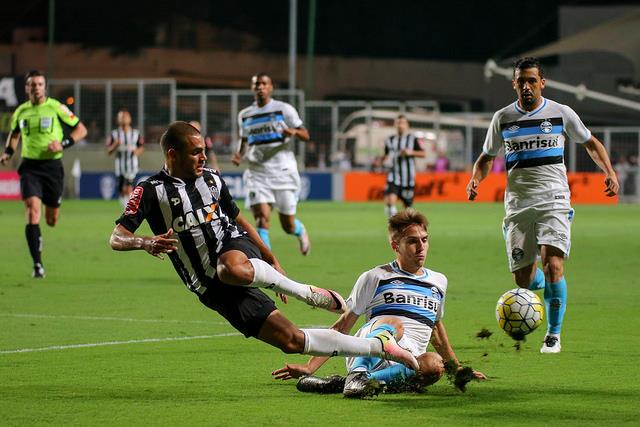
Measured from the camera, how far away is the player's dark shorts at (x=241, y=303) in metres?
7.85

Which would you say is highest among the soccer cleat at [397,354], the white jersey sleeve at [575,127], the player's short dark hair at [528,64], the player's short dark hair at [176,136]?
the player's short dark hair at [528,64]

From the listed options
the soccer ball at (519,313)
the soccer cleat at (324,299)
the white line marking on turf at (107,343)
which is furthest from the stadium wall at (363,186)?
the soccer cleat at (324,299)

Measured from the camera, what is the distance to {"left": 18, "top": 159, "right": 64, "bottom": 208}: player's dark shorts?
54.1 ft

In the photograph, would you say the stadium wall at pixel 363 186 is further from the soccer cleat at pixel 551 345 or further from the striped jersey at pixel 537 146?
the soccer cleat at pixel 551 345

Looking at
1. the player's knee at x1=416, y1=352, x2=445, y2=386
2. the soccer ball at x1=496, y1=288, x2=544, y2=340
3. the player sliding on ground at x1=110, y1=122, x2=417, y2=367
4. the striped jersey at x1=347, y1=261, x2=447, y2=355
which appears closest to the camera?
the player sliding on ground at x1=110, y1=122, x2=417, y2=367

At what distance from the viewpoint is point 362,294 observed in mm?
8391

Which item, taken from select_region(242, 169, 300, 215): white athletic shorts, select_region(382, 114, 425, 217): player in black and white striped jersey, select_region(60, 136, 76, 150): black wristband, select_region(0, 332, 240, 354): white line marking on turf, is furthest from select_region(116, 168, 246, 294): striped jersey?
select_region(382, 114, 425, 217): player in black and white striped jersey

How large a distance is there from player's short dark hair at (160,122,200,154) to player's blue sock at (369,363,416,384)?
1.80m

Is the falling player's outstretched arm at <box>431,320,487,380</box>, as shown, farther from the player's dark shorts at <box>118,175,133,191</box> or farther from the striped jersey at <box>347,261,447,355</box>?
the player's dark shorts at <box>118,175,133,191</box>

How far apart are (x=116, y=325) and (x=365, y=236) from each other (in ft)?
44.0

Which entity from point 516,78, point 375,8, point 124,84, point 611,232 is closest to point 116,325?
point 516,78

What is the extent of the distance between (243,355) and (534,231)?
255 cm

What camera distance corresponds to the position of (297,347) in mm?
7828

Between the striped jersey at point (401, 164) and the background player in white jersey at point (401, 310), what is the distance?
20.5 meters
